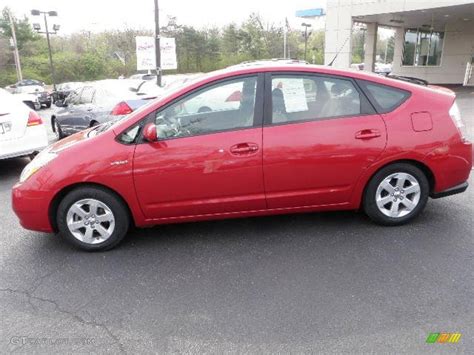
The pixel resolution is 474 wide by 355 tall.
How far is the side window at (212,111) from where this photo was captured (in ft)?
12.2

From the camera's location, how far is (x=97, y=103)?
9078mm

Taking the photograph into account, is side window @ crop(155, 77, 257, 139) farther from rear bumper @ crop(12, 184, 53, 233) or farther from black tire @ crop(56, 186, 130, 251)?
rear bumper @ crop(12, 184, 53, 233)

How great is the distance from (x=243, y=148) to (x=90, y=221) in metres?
1.52

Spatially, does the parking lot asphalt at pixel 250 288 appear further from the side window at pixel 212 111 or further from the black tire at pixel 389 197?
the side window at pixel 212 111

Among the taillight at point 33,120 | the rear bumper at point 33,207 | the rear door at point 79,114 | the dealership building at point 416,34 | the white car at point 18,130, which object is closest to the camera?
the rear bumper at point 33,207

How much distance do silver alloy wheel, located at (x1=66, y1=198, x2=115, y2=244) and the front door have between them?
35 centimetres

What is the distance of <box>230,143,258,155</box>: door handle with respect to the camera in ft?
11.9

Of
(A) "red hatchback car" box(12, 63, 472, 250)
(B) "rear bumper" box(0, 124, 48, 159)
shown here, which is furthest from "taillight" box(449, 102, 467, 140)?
(B) "rear bumper" box(0, 124, 48, 159)

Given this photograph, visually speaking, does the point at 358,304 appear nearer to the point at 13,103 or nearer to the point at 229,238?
the point at 229,238

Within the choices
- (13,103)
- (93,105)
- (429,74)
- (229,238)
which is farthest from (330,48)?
(229,238)

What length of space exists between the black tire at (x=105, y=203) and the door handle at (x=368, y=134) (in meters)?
2.21

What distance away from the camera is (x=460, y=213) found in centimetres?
429

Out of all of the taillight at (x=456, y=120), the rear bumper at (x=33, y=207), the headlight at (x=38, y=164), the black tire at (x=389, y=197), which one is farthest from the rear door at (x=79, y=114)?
the taillight at (x=456, y=120)

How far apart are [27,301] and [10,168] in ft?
16.5
